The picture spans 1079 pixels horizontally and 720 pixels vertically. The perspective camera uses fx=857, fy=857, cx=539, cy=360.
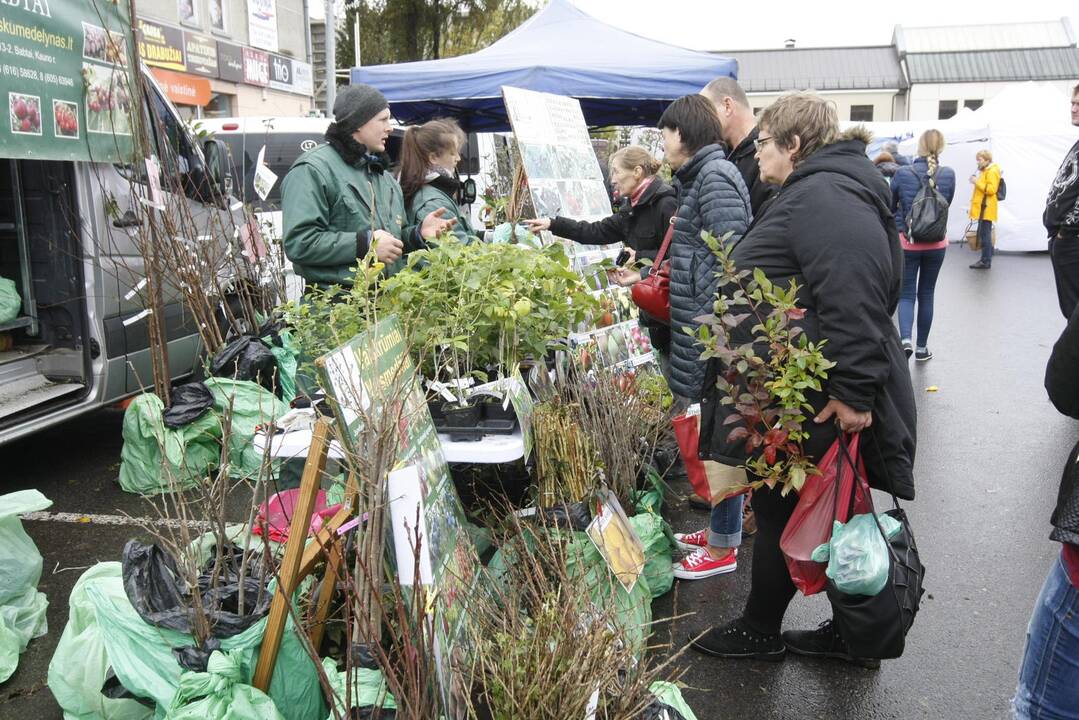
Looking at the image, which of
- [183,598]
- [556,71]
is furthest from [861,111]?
[183,598]

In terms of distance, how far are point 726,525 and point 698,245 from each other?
117cm

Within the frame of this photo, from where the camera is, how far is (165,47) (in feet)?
56.1

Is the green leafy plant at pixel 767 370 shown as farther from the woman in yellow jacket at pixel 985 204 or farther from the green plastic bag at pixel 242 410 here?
the woman in yellow jacket at pixel 985 204

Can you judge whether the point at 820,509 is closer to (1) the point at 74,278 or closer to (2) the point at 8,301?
(1) the point at 74,278

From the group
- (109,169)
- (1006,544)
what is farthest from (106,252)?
(1006,544)

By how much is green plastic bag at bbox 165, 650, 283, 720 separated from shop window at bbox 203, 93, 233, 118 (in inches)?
742

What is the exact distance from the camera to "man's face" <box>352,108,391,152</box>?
3.81 meters

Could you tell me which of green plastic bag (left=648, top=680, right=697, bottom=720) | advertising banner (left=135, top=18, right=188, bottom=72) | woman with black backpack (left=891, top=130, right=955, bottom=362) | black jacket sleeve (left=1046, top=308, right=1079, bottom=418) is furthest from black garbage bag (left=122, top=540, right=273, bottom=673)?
advertising banner (left=135, top=18, right=188, bottom=72)

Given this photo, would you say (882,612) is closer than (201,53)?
Yes

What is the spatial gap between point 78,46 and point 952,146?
62.9 ft

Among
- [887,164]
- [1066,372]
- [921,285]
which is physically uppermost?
[887,164]

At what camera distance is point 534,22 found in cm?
970

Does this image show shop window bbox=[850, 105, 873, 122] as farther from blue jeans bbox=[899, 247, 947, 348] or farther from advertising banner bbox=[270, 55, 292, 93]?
blue jeans bbox=[899, 247, 947, 348]

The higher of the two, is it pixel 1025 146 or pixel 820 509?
pixel 1025 146
